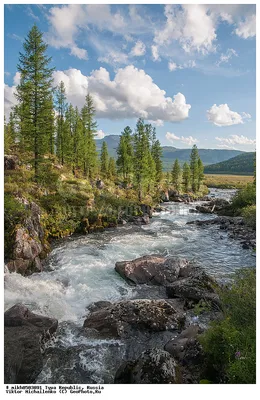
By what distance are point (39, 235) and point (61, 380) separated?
534 inches

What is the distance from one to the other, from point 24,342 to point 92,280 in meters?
6.71

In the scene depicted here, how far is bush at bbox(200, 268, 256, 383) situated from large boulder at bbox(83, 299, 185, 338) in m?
2.98

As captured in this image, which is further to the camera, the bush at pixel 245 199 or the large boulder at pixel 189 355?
the bush at pixel 245 199

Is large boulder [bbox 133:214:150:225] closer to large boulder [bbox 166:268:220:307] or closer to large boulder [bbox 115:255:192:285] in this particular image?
large boulder [bbox 115:255:192:285]

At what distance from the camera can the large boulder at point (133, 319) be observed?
9656 mm

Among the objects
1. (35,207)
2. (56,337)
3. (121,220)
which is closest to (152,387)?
(56,337)

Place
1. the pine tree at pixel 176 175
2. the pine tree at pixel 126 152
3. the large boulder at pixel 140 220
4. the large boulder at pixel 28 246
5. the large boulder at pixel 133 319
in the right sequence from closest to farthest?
the large boulder at pixel 133 319, the large boulder at pixel 28 246, the large boulder at pixel 140 220, the pine tree at pixel 126 152, the pine tree at pixel 176 175

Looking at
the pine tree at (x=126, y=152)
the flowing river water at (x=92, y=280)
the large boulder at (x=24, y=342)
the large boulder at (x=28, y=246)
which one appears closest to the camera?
the large boulder at (x=24, y=342)

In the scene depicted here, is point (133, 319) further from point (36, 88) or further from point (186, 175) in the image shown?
point (186, 175)

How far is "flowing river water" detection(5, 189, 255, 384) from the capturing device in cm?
802

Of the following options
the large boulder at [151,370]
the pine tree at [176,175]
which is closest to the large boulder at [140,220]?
the large boulder at [151,370]

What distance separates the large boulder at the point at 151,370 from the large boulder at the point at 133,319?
242 cm

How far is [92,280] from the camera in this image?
14.6 meters

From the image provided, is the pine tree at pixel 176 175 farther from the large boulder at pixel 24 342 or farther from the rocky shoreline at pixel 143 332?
the large boulder at pixel 24 342
